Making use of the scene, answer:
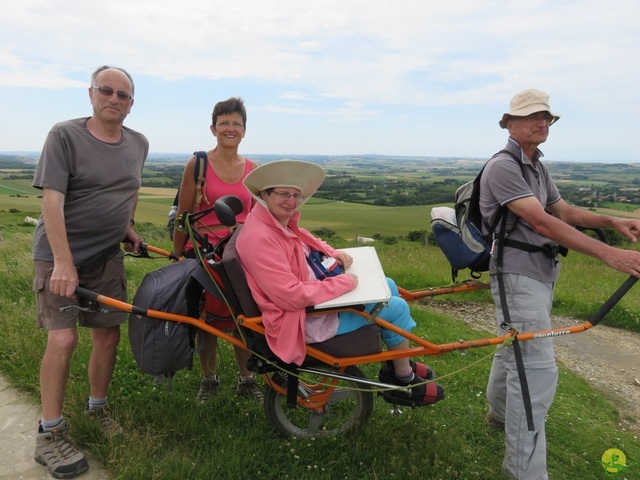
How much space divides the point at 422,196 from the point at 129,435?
51.9 meters

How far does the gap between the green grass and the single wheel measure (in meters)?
0.11

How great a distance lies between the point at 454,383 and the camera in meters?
4.83

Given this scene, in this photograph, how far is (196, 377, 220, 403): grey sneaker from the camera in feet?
13.7

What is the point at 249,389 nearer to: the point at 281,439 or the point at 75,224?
the point at 281,439

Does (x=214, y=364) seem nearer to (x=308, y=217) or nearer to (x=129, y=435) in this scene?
(x=129, y=435)

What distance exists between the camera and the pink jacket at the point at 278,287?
3.00m

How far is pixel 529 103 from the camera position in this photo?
326cm

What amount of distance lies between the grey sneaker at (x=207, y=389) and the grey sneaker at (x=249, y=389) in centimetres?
21

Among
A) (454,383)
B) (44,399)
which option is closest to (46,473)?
(44,399)

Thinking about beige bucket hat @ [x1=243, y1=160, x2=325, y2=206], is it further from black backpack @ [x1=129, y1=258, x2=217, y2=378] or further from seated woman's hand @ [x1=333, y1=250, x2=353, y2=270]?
black backpack @ [x1=129, y1=258, x2=217, y2=378]

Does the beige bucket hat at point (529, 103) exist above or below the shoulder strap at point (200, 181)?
above

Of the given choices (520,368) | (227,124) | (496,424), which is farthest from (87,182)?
(496,424)

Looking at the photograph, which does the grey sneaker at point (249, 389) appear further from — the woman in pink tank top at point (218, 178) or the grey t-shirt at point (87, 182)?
the grey t-shirt at point (87, 182)

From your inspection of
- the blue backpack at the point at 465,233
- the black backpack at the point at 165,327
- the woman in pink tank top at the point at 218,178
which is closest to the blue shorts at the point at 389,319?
the blue backpack at the point at 465,233
